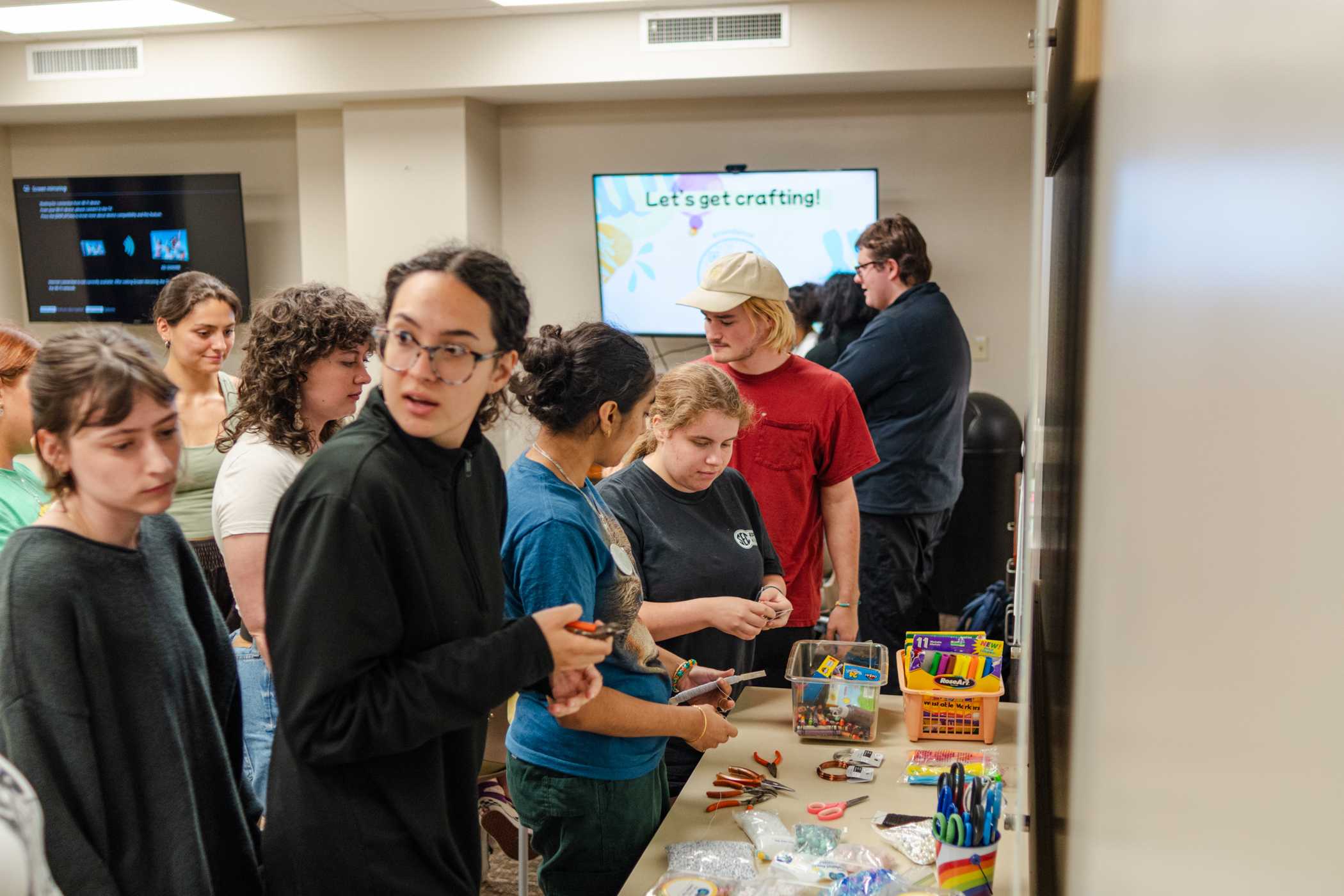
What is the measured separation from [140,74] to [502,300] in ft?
17.1

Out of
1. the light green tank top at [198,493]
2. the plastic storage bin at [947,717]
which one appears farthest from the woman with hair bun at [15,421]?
the plastic storage bin at [947,717]

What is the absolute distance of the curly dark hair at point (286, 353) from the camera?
→ 1938 mm

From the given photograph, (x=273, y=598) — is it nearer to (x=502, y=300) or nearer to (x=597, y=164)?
(x=502, y=300)

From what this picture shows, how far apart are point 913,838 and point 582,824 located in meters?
0.50

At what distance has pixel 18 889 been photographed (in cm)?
78

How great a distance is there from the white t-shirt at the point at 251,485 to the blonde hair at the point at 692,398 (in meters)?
0.63

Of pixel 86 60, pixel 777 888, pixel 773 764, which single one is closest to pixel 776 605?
pixel 773 764

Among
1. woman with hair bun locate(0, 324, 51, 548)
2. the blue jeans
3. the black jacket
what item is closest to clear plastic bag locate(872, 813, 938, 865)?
the blue jeans

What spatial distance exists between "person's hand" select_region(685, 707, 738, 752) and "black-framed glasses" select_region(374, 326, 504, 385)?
837mm

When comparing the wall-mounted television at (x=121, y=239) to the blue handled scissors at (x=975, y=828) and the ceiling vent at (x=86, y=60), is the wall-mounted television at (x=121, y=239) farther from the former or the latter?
the blue handled scissors at (x=975, y=828)

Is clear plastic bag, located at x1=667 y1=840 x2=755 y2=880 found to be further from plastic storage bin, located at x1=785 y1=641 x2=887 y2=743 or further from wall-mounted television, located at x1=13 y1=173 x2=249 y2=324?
wall-mounted television, located at x1=13 y1=173 x2=249 y2=324

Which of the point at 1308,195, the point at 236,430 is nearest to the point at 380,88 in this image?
the point at 236,430

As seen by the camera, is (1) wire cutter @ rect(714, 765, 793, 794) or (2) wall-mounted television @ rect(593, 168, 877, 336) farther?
(2) wall-mounted television @ rect(593, 168, 877, 336)

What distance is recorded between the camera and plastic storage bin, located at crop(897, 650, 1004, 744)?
2064mm
